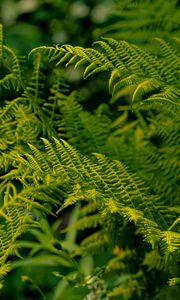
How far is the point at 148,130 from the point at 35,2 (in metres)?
1.45

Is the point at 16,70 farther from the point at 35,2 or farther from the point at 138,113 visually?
the point at 35,2

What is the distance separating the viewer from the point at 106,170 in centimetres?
107

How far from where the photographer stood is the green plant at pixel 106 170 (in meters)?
A: 1.03

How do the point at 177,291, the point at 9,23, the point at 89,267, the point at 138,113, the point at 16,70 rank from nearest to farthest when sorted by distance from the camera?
the point at 16,70 < the point at 177,291 < the point at 138,113 < the point at 89,267 < the point at 9,23

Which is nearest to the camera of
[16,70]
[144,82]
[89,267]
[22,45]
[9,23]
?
[144,82]

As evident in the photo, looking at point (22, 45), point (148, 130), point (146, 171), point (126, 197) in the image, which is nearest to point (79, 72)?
point (22, 45)

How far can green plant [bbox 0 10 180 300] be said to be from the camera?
1.03 meters

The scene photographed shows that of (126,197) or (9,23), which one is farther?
(9,23)

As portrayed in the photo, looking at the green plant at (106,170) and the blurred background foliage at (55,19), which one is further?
the blurred background foliage at (55,19)

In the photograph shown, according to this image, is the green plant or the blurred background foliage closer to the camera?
the green plant

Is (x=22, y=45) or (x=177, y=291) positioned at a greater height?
(x=22, y=45)

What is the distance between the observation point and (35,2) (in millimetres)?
2779

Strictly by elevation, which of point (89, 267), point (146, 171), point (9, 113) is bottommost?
point (89, 267)

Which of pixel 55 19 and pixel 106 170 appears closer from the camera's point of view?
pixel 106 170
